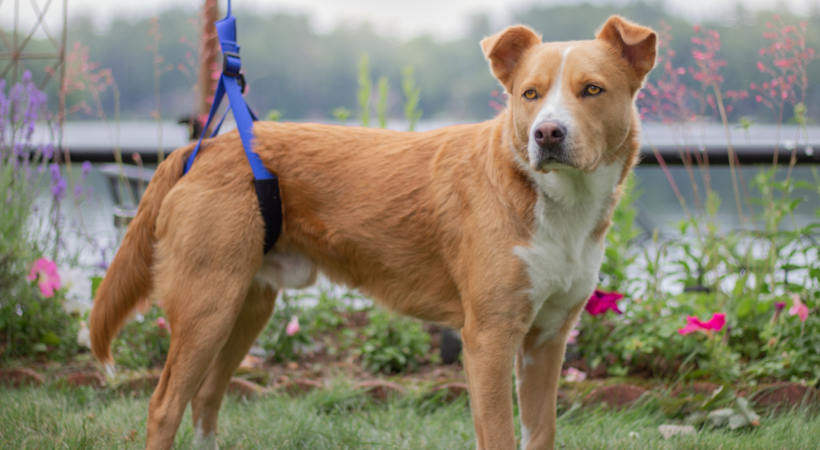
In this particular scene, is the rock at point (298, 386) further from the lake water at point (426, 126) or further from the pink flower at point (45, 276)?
the pink flower at point (45, 276)

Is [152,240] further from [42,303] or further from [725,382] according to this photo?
[725,382]

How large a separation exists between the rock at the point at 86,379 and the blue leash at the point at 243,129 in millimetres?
1424

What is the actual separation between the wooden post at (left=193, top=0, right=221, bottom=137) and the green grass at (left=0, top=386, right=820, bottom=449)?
1.97m

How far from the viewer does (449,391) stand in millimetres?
3592

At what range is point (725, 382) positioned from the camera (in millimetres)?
3461

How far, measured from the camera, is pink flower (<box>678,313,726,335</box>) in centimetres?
328

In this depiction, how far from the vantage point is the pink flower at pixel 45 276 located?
3930 millimetres

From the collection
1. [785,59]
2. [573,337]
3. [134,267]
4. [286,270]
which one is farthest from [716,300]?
[134,267]

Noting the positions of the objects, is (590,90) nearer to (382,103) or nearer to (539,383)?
(539,383)

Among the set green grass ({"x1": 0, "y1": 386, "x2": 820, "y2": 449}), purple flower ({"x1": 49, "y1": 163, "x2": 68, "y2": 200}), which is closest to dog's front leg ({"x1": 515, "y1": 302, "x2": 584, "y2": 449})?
green grass ({"x1": 0, "y1": 386, "x2": 820, "y2": 449})

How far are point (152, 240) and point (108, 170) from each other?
280cm

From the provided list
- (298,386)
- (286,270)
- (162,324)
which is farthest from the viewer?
(162,324)

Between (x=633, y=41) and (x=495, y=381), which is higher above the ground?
(x=633, y=41)

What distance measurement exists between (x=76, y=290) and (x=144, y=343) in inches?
24.9
